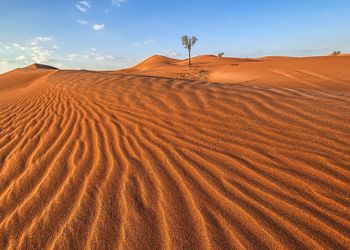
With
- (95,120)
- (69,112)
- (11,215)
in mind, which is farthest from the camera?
(69,112)

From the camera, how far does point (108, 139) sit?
3447 mm

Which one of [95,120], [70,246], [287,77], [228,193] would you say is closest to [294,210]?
[228,193]

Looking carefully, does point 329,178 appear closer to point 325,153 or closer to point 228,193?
point 325,153

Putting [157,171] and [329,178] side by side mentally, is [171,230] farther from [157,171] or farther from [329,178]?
[329,178]

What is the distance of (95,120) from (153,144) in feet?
Answer: 4.91

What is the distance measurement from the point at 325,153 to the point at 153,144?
6.51ft

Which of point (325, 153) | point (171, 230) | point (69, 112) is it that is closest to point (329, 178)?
point (325, 153)

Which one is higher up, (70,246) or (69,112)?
(69,112)

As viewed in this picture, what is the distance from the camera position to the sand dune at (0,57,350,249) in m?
1.85

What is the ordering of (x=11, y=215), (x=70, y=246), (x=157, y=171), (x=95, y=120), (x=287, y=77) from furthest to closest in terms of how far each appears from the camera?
(x=287, y=77)
(x=95, y=120)
(x=157, y=171)
(x=11, y=215)
(x=70, y=246)

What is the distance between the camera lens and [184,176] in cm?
250

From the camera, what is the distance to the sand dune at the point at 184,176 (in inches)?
73.0

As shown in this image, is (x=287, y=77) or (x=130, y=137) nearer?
(x=130, y=137)

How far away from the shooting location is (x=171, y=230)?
1.88m
